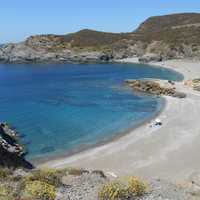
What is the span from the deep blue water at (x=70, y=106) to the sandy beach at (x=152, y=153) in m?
3.53

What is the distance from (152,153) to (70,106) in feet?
107

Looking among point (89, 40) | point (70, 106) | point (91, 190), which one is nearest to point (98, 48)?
point (89, 40)

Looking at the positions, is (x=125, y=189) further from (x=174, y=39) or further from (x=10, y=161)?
(x=174, y=39)

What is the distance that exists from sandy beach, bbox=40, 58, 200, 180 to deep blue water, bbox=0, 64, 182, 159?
11.6 ft

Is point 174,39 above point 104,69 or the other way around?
above

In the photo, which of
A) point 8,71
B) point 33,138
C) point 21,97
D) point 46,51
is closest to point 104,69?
point 8,71

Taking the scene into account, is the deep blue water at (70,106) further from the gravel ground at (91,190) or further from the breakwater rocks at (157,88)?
the gravel ground at (91,190)

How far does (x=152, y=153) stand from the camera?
141ft

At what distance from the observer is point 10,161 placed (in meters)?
30.2

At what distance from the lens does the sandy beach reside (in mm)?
38281

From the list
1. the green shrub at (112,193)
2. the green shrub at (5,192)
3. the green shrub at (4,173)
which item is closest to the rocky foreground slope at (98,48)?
the green shrub at (4,173)

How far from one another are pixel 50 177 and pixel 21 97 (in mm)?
63751

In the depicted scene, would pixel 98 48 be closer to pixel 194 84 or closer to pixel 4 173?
pixel 194 84

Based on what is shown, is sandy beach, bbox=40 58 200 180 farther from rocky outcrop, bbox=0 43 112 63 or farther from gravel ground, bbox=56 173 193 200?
rocky outcrop, bbox=0 43 112 63
